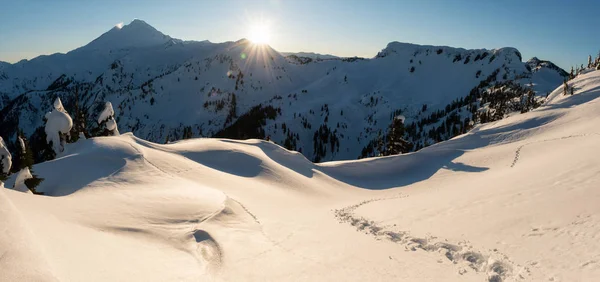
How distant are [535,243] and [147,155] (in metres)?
26.0

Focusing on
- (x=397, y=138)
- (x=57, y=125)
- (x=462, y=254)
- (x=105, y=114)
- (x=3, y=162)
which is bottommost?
(x=397, y=138)

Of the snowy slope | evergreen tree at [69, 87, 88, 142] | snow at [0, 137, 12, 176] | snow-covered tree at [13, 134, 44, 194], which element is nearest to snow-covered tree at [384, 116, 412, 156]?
the snowy slope

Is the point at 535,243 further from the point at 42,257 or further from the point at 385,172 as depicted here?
the point at 385,172

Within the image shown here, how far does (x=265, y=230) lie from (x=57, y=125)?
28523 millimetres

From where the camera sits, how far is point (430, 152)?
51.9 metres

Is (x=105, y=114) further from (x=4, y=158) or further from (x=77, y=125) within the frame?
(x=4, y=158)

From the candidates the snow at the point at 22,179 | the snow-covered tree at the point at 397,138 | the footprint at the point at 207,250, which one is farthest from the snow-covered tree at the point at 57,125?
the snow-covered tree at the point at 397,138

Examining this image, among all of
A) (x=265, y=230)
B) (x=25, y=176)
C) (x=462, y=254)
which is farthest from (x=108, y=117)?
(x=462, y=254)

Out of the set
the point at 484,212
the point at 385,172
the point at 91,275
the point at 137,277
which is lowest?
the point at 385,172

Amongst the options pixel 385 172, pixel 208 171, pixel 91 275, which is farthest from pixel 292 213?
pixel 385 172

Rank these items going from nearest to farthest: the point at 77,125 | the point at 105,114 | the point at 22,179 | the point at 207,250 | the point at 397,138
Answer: the point at 207,250 → the point at 22,179 → the point at 105,114 → the point at 77,125 → the point at 397,138

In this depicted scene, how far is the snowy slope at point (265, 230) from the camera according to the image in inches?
346

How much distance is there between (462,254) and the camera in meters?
11.9

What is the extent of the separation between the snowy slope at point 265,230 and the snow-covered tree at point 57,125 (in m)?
5.70
